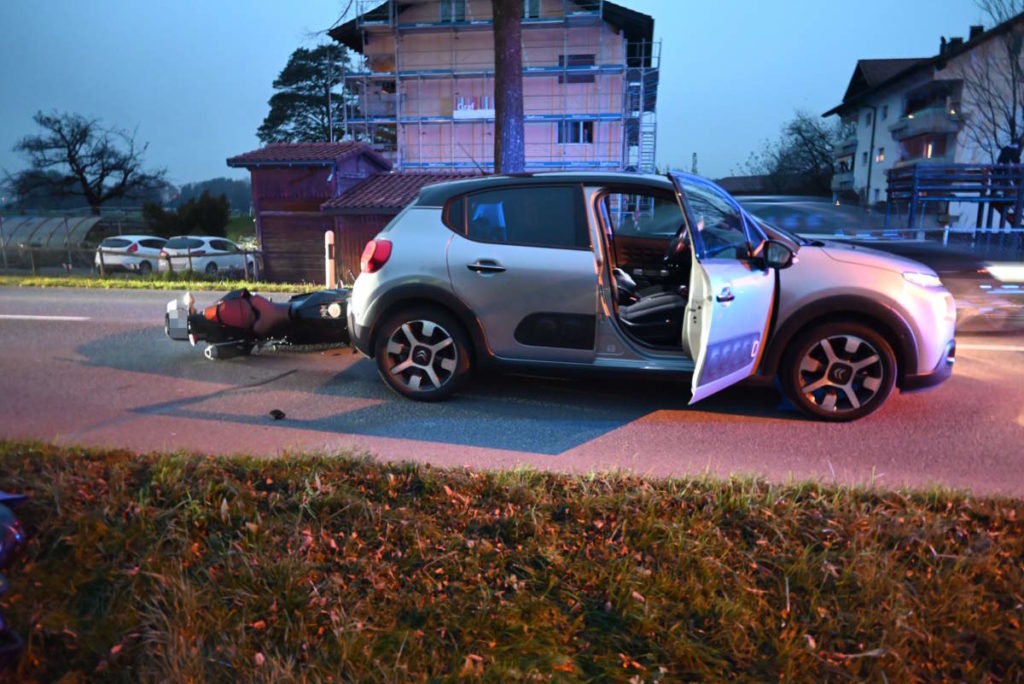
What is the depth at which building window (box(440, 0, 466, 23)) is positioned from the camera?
37250 millimetres

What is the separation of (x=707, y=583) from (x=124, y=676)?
204 centimetres

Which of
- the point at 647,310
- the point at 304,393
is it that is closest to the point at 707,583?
the point at 647,310

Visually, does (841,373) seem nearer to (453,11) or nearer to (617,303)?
(617,303)

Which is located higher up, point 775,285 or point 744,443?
point 775,285

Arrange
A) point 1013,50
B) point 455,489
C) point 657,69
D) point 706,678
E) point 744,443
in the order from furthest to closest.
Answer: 1. point 657,69
2. point 1013,50
3. point 744,443
4. point 455,489
5. point 706,678

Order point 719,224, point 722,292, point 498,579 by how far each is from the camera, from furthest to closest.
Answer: point 719,224
point 722,292
point 498,579

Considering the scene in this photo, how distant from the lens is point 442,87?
3853cm

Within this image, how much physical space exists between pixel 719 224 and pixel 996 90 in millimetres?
32419

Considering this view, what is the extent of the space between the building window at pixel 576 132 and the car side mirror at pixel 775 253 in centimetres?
3346

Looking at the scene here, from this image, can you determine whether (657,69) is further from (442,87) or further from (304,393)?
(304,393)

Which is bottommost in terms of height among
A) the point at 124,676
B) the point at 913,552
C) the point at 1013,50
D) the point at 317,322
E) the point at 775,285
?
the point at 124,676

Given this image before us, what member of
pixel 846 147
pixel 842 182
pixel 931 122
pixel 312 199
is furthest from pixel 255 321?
pixel 846 147

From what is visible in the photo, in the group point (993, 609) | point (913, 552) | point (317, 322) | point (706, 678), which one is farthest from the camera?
point (317, 322)

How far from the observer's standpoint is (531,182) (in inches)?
214
